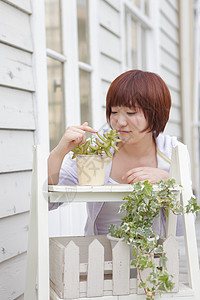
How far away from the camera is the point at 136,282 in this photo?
1337 millimetres

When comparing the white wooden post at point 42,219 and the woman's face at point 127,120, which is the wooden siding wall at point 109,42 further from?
the white wooden post at point 42,219

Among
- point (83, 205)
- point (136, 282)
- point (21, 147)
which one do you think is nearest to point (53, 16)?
point (21, 147)

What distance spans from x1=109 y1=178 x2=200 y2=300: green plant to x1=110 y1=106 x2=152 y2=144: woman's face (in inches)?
7.9

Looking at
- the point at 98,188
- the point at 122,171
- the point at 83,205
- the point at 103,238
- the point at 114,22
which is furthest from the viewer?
the point at 114,22

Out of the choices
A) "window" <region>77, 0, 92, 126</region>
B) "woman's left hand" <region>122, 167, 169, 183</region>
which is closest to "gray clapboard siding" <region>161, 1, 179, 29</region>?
"window" <region>77, 0, 92, 126</region>

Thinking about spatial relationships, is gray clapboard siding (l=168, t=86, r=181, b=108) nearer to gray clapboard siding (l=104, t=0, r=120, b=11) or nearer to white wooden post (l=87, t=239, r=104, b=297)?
gray clapboard siding (l=104, t=0, r=120, b=11)

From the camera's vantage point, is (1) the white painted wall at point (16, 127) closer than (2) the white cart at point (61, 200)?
No

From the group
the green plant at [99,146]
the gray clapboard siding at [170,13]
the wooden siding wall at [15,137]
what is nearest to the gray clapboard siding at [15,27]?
the wooden siding wall at [15,137]

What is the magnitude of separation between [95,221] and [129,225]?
1.20ft

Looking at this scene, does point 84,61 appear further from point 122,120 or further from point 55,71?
point 122,120

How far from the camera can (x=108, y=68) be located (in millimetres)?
3297

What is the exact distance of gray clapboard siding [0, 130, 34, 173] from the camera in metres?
1.90

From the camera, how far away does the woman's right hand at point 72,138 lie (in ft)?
4.44

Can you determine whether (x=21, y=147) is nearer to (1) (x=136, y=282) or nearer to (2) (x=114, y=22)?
(1) (x=136, y=282)
